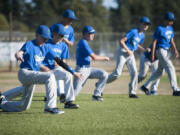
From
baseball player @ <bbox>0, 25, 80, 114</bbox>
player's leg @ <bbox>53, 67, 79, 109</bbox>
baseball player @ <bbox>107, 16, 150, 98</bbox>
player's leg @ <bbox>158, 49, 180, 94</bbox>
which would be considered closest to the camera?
baseball player @ <bbox>0, 25, 80, 114</bbox>

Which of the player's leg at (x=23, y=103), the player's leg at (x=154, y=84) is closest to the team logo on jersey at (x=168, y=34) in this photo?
the player's leg at (x=154, y=84)

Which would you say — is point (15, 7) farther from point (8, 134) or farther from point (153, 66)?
point (8, 134)

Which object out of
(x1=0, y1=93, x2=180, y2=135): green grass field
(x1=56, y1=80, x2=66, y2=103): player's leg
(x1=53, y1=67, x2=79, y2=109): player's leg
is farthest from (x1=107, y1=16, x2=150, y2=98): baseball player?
(x1=53, y1=67, x2=79, y2=109): player's leg

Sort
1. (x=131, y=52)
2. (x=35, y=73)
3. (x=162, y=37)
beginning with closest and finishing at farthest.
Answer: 1. (x=35, y=73)
2. (x=131, y=52)
3. (x=162, y=37)

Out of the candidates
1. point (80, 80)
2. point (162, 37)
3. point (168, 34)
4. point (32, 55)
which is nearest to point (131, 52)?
point (162, 37)

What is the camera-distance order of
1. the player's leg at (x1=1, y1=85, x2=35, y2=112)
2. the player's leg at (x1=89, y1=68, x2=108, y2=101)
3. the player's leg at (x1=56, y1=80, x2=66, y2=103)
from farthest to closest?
1. the player's leg at (x1=89, y1=68, x2=108, y2=101)
2. the player's leg at (x1=56, y1=80, x2=66, y2=103)
3. the player's leg at (x1=1, y1=85, x2=35, y2=112)

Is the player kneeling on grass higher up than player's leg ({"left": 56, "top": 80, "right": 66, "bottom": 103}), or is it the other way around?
the player kneeling on grass

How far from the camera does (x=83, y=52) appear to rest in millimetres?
9289

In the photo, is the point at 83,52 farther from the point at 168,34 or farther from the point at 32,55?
the point at 168,34

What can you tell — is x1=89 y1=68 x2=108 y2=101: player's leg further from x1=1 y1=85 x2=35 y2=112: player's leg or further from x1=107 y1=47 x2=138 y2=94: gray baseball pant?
x1=1 y1=85 x2=35 y2=112: player's leg

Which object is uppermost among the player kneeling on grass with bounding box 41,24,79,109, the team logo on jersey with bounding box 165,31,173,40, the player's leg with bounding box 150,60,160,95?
the team logo on jersey with bounding box 165,31,173,40

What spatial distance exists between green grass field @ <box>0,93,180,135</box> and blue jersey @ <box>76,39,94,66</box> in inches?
49.8

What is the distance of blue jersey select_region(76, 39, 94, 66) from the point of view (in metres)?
9.16

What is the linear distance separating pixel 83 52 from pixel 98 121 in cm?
306
